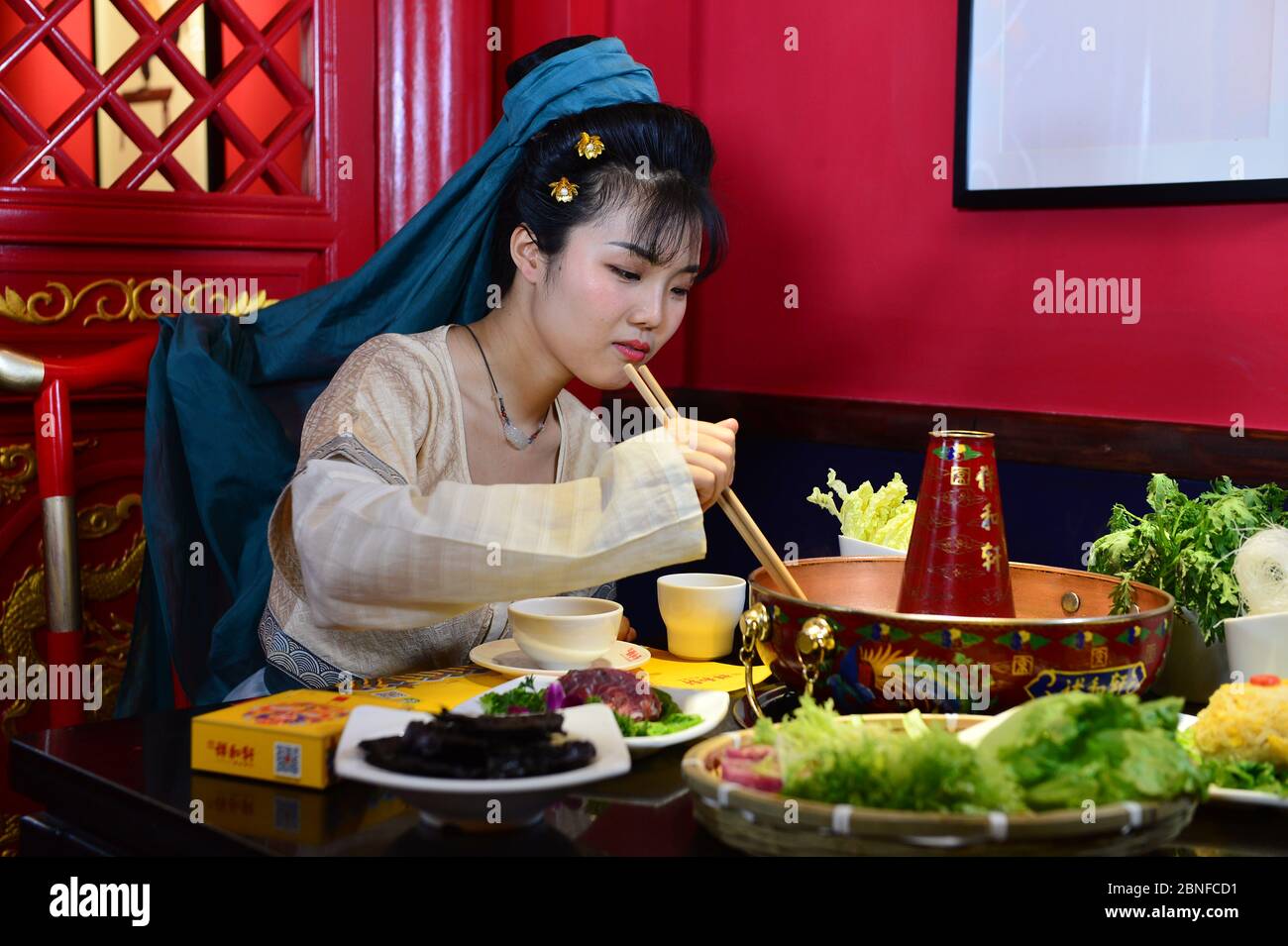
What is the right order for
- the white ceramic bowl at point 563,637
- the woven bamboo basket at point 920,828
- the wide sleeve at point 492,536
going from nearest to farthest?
1. the woven bamboo basket at point 920,828
2. the wide sleeve at point 492,536
3. the white ceramic bowl at point 563,637

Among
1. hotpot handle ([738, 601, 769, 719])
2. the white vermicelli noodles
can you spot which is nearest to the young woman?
hotpot handle ([738, 601, 769, 719])

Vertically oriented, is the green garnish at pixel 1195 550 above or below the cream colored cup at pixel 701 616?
above

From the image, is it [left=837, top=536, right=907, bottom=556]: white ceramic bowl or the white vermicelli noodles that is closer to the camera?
the white vermicelli noodles

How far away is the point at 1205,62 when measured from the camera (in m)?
2.11

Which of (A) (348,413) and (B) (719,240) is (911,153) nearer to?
(B) (719,240)

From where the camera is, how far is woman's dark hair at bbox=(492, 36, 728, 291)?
1929 millimetres

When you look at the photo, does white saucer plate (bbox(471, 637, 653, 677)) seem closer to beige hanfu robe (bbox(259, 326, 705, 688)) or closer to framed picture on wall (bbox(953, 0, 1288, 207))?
beige hanfu robe (bbox(259, 326, 705, 688))

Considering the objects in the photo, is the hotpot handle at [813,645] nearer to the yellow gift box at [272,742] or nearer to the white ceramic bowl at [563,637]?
the white ceramic bowl at [563,637]

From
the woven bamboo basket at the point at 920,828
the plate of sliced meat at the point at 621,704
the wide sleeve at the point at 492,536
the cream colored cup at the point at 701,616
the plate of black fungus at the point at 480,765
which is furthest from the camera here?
the cream colored cup at the point at 701,616

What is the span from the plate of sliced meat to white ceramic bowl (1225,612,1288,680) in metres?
0.55

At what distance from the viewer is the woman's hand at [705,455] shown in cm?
141

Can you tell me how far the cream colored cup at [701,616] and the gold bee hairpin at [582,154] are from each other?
619 mm

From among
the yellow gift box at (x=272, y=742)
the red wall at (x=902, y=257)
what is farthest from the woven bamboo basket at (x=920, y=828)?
the red wall at (x=902, y=257)

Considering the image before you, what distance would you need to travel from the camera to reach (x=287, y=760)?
114cm
